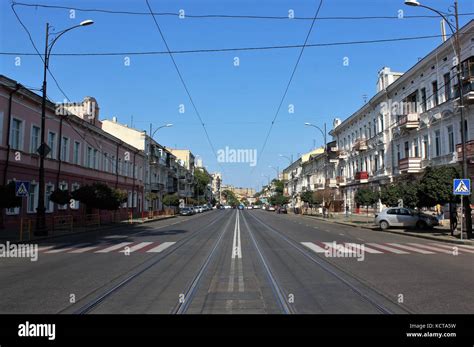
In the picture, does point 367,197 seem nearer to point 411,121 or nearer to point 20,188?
point 411,121

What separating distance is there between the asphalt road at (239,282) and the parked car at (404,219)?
13.3 m

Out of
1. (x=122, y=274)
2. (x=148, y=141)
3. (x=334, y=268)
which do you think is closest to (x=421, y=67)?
(x=334, y=268)

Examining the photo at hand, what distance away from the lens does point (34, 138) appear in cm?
2991

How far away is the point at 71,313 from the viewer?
6676 millimetres

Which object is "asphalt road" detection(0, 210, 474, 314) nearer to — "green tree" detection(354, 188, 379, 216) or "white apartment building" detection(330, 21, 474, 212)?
"white apartment building" detection(330, 21, 474, 212)

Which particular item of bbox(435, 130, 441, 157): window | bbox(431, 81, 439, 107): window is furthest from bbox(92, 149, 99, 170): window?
bbox(431, 81, 439, 107): window

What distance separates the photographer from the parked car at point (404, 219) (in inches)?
1095

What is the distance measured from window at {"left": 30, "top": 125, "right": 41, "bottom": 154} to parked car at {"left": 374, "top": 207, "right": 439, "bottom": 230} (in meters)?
23.8

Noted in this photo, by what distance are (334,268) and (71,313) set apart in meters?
6.91

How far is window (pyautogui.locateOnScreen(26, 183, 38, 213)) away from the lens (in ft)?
93.8

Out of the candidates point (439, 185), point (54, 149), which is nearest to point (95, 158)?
point (54, 149)

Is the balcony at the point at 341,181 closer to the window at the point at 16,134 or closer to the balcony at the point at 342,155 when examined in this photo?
the balcony at the point at 342,155
